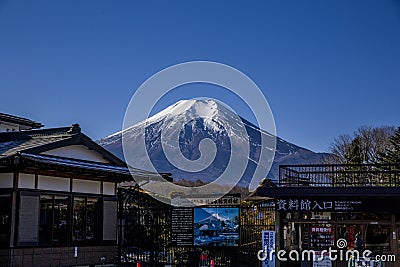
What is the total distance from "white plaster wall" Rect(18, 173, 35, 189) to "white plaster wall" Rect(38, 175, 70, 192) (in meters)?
0.26

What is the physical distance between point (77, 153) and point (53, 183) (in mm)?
1555

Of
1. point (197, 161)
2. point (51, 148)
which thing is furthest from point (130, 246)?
point (197, 161)

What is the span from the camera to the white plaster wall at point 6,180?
50.6ft

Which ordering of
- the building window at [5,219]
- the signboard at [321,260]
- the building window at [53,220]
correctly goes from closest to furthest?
1. the building window at [5,219]
2. the signboard at [321,260]
3. the building window at [53,220]

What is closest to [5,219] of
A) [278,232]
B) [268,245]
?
[268,245]

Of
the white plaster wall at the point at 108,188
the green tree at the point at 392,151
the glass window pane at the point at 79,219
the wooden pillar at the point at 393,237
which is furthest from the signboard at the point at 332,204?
the green tree at the point at 392,151

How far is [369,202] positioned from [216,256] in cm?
544

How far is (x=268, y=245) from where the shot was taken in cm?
1683

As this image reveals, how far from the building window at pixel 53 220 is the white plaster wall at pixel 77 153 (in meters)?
1.28

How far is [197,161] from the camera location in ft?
294

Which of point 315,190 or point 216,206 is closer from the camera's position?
point 315,190

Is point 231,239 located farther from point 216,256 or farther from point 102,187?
point 102,187

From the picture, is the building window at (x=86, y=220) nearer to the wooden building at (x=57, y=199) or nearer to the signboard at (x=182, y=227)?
the wooden building at (x=57, y=199)

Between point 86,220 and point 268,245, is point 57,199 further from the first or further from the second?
point 268,245
